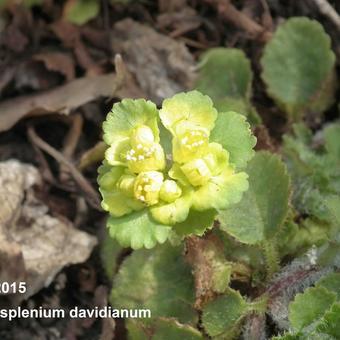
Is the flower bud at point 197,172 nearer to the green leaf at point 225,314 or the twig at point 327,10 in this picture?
the green leaf at point 225,314

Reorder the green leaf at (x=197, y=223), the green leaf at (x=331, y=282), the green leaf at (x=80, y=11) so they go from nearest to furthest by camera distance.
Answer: the green leaf at (x=197, y=223)
the green leaf at (x=331, y=282)
the green leaf at (x=80, y=11)

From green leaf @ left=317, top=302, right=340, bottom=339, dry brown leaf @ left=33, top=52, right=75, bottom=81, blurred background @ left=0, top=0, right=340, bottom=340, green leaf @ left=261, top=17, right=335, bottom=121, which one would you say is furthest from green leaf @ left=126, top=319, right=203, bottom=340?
dry brown leaf @ left=33, top=52, right=75, bottom=81

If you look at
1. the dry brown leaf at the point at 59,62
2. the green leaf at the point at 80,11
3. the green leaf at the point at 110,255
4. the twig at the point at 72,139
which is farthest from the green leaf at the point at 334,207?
the green leaf at the point at 80,11

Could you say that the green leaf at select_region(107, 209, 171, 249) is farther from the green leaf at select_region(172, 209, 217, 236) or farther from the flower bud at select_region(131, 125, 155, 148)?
the flower bud at select_region(131, 125, 155, 148)

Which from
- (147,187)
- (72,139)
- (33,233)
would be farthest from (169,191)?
(72,139)

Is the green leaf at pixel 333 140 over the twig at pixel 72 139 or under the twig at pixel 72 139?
over

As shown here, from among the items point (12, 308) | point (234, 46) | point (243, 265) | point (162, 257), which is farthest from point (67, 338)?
point (234, 46)

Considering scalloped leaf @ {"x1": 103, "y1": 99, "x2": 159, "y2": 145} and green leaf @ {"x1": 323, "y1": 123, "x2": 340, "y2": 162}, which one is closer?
scalloped leaf @ {"x1": 103, "y1": 99, "x2": 159, "y2": 145}
